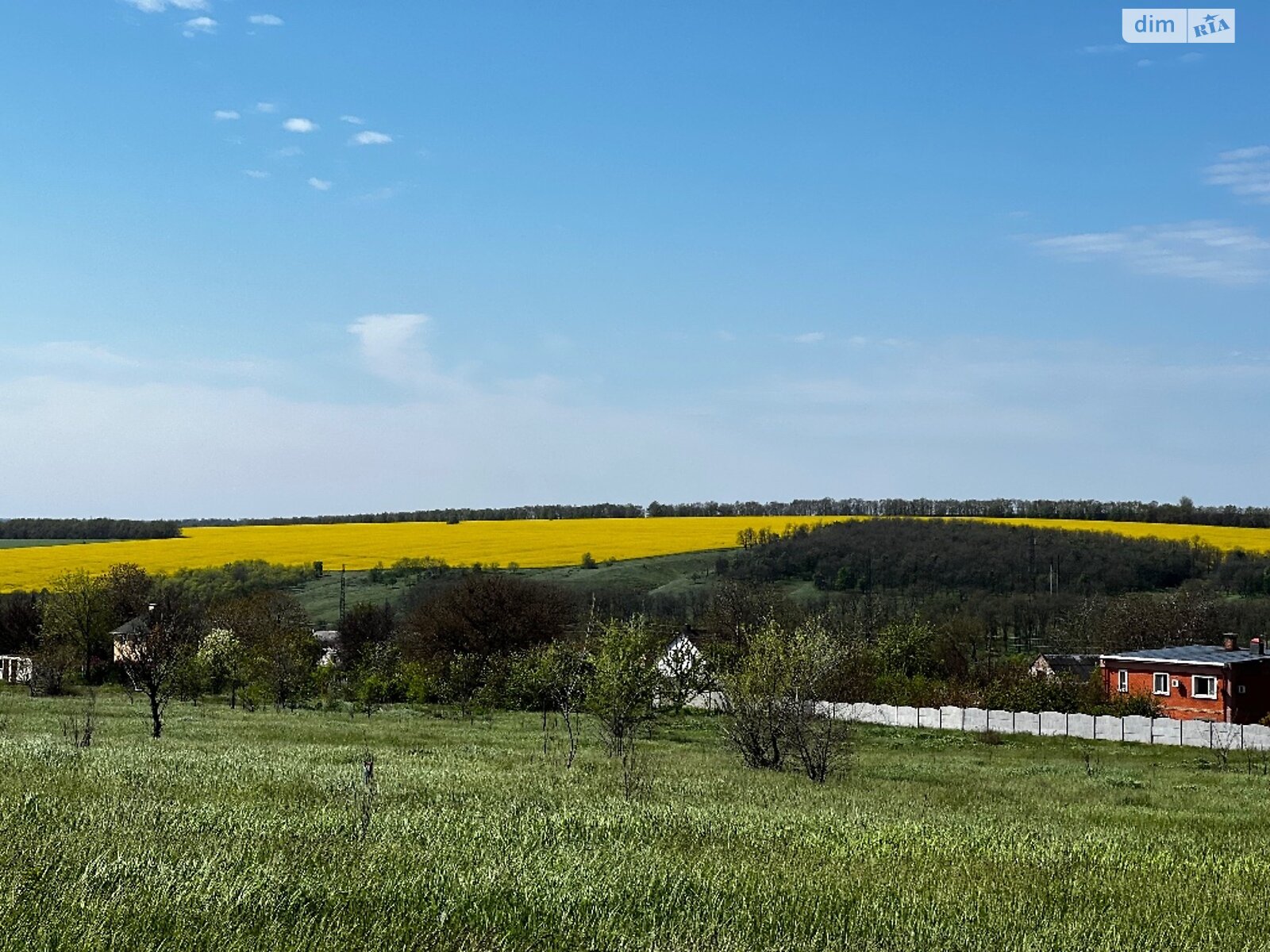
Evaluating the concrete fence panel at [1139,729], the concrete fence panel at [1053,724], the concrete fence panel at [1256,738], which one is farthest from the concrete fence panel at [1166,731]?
the concrete fence panel at [1053,724]

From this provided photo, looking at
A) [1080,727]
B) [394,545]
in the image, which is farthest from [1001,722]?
[394,545]

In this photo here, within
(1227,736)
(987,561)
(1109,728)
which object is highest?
(987,561)

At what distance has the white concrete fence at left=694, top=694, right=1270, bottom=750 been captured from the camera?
158ft

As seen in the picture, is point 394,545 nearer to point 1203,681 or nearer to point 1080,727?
point 1203,681

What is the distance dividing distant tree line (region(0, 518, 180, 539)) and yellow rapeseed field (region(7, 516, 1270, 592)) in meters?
→ 4.58

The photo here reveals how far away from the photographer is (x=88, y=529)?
5448 inches

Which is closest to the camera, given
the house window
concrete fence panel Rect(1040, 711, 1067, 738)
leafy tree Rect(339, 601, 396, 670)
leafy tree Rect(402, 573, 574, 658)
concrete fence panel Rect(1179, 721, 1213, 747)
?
concrete fence panel Rect(1179, 721, 1213, 747)

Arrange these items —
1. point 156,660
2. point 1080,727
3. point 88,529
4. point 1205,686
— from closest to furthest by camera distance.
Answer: point 156,660
point 1080,727
point 1205,686
point 88,529

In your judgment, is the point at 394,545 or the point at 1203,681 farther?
the point at 394,545

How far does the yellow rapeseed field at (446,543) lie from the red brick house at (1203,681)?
5319cm

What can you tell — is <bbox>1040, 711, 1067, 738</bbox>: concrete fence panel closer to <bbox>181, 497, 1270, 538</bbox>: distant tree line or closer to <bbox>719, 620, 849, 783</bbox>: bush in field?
<bbox>719, 620, 849, 783</bbox>: bush in field

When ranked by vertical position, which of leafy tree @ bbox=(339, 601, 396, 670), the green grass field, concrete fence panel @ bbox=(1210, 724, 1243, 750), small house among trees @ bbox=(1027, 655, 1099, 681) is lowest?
small house among trees @ bbox=(1027, 655, 1099, 681)

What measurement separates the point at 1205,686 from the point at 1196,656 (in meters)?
1.84

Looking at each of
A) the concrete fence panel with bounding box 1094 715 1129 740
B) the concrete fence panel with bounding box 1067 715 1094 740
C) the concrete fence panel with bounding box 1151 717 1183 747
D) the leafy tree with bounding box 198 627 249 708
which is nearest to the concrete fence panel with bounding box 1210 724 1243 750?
the concrete fence panel with bounding box 1151 717 1183 747
